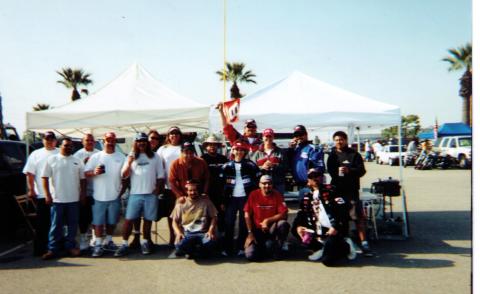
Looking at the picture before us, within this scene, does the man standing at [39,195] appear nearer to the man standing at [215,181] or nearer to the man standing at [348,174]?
the man standing at [215,181]

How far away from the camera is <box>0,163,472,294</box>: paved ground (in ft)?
14.6

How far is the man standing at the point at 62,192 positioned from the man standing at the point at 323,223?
3.41m

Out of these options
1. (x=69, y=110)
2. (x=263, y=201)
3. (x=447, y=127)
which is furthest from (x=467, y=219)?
(x=447, y=127)

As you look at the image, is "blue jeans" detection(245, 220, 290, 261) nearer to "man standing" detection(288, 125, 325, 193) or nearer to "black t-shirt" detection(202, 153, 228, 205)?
"man standing" detection(288, 125, 325, 193)

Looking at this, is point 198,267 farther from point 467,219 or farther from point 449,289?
point 467,219

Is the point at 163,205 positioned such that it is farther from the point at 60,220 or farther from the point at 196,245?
the point at 60,220

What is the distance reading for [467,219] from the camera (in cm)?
798

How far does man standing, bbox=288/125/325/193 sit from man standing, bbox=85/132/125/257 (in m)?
2.86

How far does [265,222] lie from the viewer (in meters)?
5.75

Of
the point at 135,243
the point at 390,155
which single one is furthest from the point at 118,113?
the point at 390,155

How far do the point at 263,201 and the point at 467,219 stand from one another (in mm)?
4900

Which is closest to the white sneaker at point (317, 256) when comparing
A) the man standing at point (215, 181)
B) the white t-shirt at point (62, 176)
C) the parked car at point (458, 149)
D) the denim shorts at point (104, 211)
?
the man standing at point (215, 181)

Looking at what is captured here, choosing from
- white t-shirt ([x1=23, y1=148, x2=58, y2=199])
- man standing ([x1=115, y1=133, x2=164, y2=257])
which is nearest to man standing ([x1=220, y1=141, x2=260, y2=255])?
man standing ([x1=115, y1=133, x2=164, y2=257])

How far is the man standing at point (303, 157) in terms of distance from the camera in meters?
6.30
